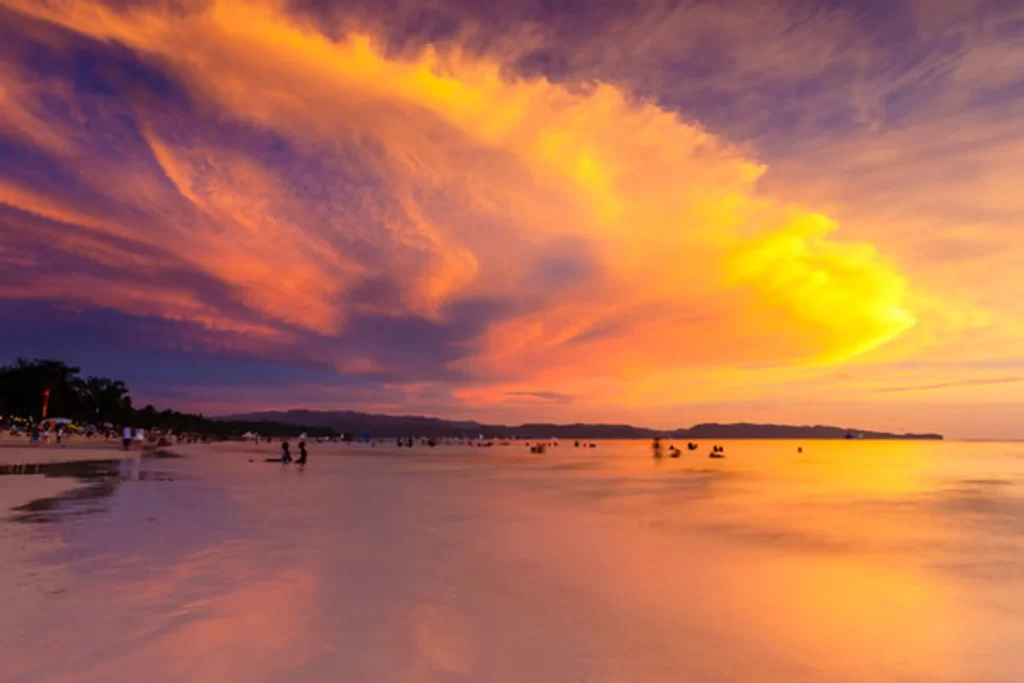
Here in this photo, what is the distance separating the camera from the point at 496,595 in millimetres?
12375

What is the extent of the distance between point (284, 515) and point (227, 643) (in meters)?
15.1

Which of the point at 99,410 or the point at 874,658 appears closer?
the point at 874,658

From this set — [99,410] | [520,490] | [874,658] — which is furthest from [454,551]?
[99,410]

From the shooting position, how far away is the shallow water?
8570mm

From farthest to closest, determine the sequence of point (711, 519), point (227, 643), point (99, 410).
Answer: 1. point (99, 410)
2. point (711, 519)
3. point (227, 643)

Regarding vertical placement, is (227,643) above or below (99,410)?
below

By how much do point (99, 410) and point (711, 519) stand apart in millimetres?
156143

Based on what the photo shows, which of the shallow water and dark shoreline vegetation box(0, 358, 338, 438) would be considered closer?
the shallow water

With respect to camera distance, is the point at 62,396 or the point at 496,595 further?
the point at 62,396

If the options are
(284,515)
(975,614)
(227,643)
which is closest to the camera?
(227,643)

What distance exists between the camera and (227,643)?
29.4 feet

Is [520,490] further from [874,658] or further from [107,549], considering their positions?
[874,658]

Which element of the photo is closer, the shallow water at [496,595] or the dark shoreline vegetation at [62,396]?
the shallow water at [496,595]

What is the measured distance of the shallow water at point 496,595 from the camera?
8570 millimetres
